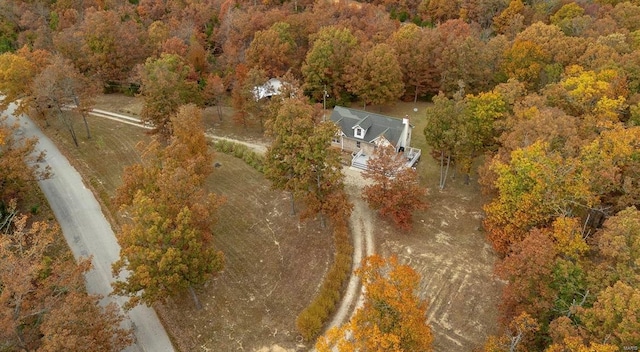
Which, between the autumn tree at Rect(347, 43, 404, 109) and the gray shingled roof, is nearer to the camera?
the gray shingled roof

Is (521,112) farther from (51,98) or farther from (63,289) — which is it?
(51,98)

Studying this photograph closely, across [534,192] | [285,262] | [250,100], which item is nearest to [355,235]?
[285,262]

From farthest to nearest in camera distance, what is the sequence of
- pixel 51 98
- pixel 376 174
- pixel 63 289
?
pixel 51 98 < pixel 376 174 < pixel 63 289

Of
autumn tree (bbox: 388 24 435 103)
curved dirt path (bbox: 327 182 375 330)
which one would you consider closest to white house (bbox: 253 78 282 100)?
curved dirt path (bbox: 327 182 375 330)

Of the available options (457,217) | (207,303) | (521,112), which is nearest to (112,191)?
(207,303)

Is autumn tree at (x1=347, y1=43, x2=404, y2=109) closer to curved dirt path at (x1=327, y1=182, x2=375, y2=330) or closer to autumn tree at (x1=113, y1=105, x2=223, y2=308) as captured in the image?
curved dirt path at (x1=327, y1=182, x2=375, y2=330)

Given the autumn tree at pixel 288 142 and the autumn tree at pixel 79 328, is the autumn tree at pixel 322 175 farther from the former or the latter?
the autumn tree at pixel 79 328

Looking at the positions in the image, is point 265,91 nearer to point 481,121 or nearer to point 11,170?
point 481,121
